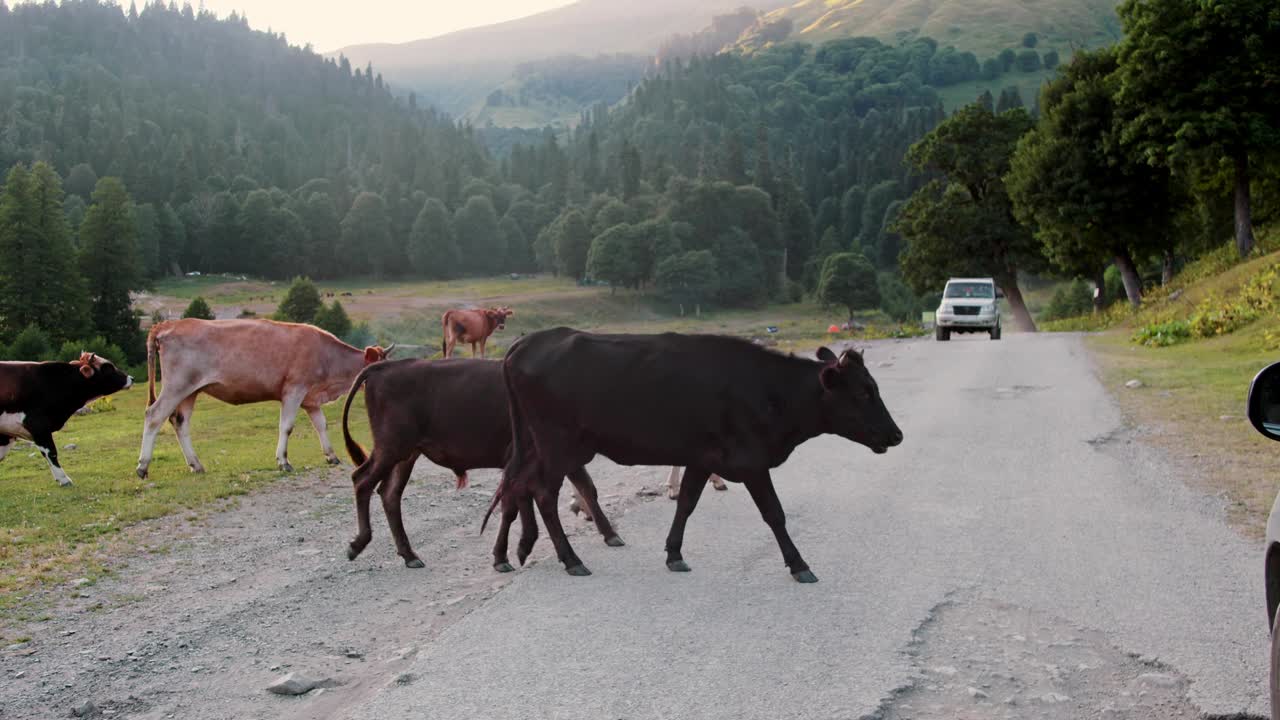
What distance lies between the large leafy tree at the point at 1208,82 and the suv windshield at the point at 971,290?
9014mm

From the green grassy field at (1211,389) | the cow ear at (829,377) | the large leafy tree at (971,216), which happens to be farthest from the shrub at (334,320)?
the cow ear at (829,377)

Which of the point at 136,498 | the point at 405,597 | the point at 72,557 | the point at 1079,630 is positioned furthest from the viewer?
the point at 136,498

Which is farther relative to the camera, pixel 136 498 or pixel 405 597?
pixel 136 498

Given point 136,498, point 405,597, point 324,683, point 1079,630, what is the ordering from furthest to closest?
point 136,498 → point 405,597 → point 1079,630 → point 324,683

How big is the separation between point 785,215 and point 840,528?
6024 inches

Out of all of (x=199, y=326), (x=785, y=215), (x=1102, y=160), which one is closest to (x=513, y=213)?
(x=785, y=215)

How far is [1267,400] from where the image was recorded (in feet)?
12.2

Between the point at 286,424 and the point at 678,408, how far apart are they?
325 inches

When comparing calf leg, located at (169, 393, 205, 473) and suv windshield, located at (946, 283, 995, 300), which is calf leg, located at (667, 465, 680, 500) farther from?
suv windshield, located at (946, 283, 995, 300)

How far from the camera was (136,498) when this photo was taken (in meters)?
11.8

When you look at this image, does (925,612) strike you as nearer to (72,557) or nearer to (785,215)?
(72,557)

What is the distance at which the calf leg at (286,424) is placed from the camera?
1401cm

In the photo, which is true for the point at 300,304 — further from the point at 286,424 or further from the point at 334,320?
the point at 286,424

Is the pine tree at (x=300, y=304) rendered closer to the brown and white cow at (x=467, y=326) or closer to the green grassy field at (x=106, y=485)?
the brown and white cow at (x=467, y=326)
